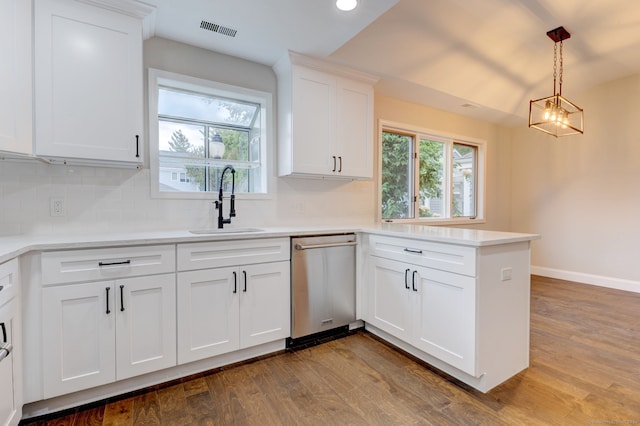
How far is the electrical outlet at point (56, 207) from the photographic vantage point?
2.08 metres

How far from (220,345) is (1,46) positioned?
212cm

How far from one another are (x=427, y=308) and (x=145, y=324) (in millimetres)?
1846

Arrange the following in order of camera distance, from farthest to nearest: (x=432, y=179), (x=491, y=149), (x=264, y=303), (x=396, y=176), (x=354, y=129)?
(x=491, y=149) → (x=432, y=179) → (x=396, y=176) → (x=354, y=129) → (x=264, y=303)

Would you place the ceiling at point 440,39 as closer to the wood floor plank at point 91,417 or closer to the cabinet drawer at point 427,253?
the cabinet drawer at point 427,253

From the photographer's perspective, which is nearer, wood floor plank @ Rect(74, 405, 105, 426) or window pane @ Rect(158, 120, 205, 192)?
wood floor plank @ Rect(74, 405, 105, 426)

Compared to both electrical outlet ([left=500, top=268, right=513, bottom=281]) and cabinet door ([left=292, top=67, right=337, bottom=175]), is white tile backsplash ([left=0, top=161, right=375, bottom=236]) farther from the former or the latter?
electrical outlet ([left=500, top=268, right=513, bottom=281])

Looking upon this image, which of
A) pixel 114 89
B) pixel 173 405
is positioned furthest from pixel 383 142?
pixel 173 405

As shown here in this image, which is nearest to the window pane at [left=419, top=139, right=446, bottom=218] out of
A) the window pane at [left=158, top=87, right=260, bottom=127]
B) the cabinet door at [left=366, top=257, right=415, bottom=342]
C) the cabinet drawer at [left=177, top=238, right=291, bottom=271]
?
the cabinet door at [left=366, top=257, right=415, bottom=342]

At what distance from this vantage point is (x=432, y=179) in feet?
14.4

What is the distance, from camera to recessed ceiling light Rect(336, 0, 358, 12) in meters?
2.02

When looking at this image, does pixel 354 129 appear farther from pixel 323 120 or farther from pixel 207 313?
pixel 207 313

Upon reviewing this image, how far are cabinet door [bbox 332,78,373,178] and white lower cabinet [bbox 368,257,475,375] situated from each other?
0.98 metres

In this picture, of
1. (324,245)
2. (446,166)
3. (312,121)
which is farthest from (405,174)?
(324,245)

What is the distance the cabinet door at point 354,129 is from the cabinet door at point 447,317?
1.29m
